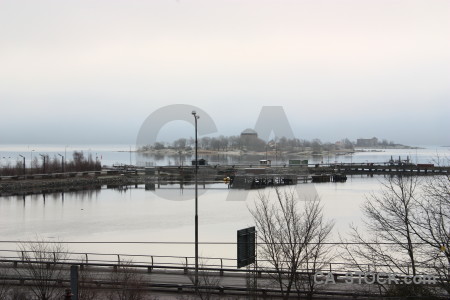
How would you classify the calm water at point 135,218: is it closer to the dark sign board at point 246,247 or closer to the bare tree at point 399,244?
the bare tree at point 399,244

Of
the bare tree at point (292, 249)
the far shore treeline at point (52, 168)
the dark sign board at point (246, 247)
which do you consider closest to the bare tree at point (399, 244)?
the bare tree at point (292, 249)

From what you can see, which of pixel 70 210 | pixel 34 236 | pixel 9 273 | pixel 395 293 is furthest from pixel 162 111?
pixel 70 210

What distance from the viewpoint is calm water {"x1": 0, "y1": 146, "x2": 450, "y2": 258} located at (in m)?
38.2

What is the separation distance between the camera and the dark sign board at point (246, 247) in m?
14.3

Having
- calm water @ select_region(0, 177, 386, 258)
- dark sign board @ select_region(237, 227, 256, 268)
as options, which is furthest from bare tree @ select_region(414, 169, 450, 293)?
calm water @ select_region(0, 177, 386, 258)

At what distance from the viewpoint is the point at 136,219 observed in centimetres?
5300

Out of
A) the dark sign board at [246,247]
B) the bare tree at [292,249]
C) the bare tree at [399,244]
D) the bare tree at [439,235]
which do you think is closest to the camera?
the dark sign board at [246,247]

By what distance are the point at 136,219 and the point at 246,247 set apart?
39735 millimetres

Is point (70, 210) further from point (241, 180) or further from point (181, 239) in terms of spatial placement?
point (241, 180)

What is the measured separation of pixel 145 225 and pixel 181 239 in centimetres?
934

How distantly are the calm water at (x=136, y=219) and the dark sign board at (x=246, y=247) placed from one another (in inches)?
599

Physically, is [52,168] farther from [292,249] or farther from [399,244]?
[399,244]

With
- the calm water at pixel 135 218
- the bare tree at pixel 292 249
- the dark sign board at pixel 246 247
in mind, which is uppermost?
the dark sign board at pixel 246 247

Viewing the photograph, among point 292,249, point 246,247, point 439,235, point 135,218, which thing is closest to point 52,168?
point 135,218
